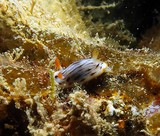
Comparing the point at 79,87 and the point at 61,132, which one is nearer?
the point at 61,132

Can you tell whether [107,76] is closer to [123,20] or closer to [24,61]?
[24,61]

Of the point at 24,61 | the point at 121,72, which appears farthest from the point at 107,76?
the point at 24,61

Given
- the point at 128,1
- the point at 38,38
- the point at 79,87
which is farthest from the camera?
the point at 128,1

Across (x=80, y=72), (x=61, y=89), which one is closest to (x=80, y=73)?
(x=80, y=72)

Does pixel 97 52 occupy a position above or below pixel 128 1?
below

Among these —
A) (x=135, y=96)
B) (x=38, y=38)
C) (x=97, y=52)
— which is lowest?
(x=135, y=96)

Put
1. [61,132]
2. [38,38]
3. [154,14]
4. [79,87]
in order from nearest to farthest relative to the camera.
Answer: [61,132]
[79,87]
[38,38]
[154,14]
